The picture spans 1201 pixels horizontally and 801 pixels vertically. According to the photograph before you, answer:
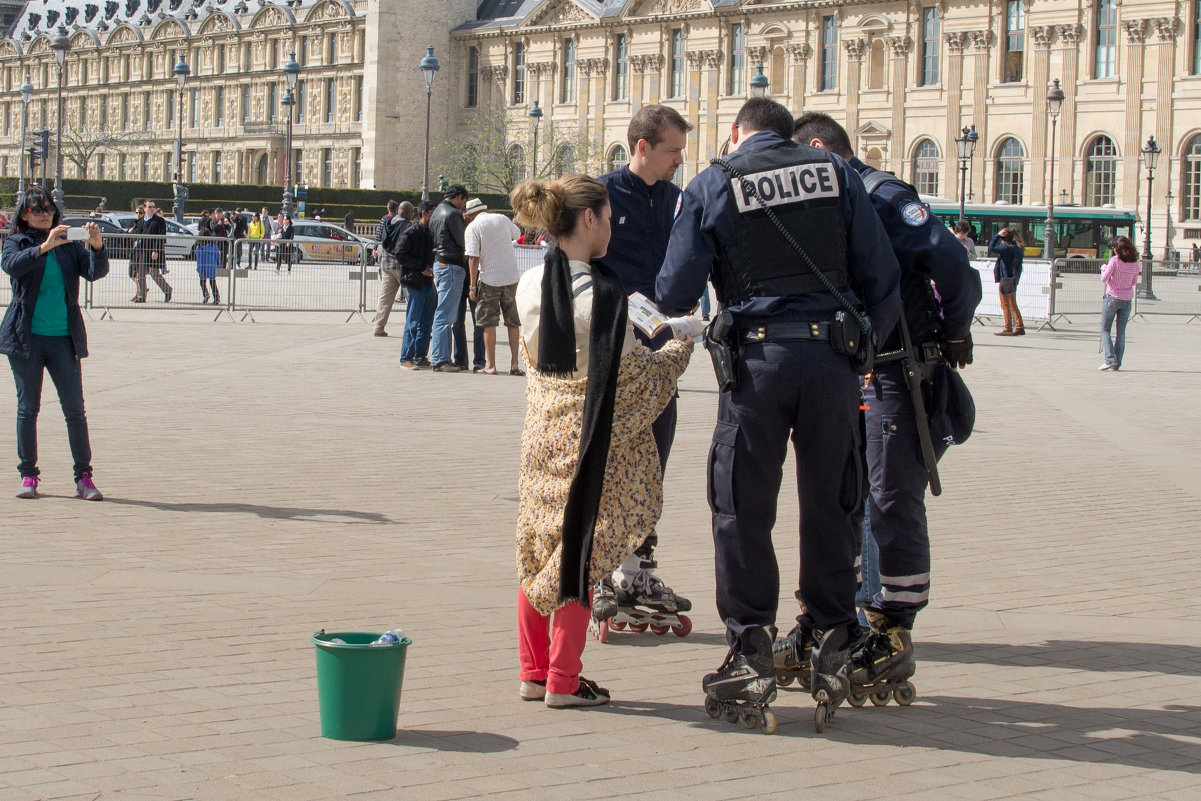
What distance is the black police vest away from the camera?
4660mm

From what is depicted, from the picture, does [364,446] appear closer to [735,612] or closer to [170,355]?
[735,612]

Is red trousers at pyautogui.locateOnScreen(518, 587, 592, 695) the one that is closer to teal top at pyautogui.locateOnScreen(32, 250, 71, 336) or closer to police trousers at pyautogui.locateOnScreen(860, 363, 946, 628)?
police trousers at pyautogui.locateOnScreen(860, 363, 946, 628)

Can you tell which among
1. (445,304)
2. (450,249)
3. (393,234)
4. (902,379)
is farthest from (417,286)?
(902,379)

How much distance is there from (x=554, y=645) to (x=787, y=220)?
4.76ft

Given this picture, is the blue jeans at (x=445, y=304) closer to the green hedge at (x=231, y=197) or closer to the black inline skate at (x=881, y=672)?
the black inline skate at (x=881, y=672)

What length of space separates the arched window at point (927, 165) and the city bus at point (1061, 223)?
728 centimetres

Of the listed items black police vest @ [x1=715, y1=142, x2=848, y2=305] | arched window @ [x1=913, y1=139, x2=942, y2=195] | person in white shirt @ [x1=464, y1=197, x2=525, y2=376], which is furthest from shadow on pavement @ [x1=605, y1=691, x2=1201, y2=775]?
arched window @ [x1=913, y1=139, x2=942, y2=195]

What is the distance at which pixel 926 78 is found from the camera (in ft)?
214

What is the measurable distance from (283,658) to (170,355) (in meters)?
13.0

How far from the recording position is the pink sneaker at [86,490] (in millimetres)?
8336

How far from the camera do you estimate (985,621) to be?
6234mm

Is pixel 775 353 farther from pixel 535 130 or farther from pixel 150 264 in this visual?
pixel 535 130

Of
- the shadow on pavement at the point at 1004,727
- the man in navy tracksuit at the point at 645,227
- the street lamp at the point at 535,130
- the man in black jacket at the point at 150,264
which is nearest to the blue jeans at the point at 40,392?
the man in navy tracksuit at the point at 645,227

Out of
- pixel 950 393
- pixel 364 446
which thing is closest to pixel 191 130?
pixel 364 446
